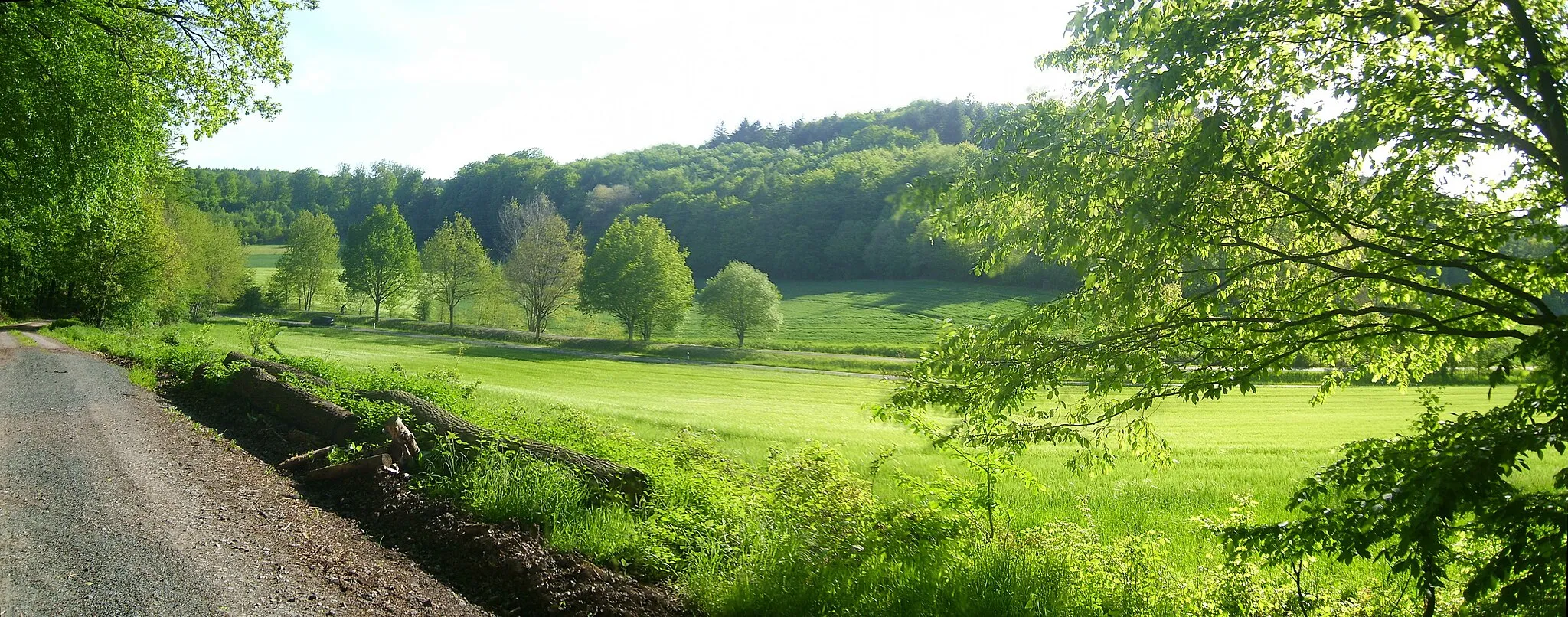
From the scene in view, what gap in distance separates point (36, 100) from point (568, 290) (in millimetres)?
45888

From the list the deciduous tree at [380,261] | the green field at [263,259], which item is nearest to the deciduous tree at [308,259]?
the deciduous tree at [380,261]

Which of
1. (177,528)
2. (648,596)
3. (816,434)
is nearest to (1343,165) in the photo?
(648,596)

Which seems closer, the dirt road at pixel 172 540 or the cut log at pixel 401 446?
the dirt road at pixel 172 540

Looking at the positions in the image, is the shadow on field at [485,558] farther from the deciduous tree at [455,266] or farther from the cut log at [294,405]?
the deciduous tree at [455,266]

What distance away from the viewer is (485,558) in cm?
671

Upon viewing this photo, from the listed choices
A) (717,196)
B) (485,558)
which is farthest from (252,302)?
(485,558)

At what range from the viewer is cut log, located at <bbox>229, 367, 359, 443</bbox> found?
432 inches

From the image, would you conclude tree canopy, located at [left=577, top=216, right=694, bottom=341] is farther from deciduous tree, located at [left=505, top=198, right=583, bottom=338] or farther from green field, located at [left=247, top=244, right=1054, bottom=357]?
green field, located at [left=247, top=244, right=1054, bottom=357]

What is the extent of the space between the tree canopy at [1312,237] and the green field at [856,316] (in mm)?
45762

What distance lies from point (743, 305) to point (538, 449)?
2013 inches

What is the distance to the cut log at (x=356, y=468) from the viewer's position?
905cm

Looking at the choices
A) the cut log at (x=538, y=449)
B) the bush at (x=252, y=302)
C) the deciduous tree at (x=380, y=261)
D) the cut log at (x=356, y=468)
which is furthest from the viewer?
the bush at (x=252, y=302)

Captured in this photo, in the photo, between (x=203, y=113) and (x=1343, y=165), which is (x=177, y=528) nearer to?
(x=1343, y=165)

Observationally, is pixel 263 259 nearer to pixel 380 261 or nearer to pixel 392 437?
pixel 380 261
